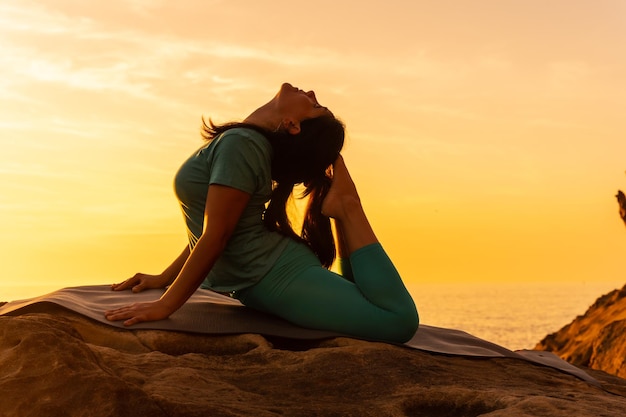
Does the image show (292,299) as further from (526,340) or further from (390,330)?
(526,340)

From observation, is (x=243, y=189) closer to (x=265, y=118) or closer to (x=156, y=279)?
(x=265, y=118)

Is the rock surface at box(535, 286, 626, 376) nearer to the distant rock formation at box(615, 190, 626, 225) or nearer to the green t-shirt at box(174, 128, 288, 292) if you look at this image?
the distant rock formation at box(615, 190, 626, 225)

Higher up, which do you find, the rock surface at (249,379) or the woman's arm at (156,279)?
the woman's arm at (156,279)

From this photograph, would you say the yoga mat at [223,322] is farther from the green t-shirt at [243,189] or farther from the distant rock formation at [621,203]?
the distant rock formation at [621,203]

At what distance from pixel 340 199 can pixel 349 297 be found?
1.96 feet

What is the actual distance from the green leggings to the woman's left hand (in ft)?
2.03

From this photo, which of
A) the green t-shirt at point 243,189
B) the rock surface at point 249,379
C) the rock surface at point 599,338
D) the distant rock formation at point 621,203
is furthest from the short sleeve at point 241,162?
the distant rock formation at point 621,203

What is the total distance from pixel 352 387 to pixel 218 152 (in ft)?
5.86

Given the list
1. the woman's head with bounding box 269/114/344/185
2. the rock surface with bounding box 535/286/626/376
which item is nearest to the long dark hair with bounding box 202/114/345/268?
the woman's head with bounding box 269/114/344/185

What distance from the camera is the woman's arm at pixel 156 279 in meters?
5.37

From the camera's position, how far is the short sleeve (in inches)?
178

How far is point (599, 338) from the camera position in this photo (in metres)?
8.03

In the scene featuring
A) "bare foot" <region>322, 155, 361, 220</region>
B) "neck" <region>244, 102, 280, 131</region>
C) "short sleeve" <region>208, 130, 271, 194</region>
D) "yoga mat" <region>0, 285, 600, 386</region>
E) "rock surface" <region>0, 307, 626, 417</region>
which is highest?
"neck" <region>244, 102, 280, 131</region>

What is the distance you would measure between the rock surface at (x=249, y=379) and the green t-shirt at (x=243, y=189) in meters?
0.50
